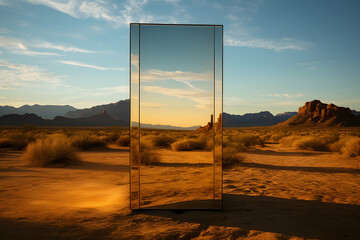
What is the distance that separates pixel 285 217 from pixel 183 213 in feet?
6.18

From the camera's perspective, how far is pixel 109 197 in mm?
5020

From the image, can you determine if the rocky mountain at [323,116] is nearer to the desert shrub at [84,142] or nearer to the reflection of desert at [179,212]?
the desert shrub at [84,142]

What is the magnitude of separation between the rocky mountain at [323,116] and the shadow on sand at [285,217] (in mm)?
90764

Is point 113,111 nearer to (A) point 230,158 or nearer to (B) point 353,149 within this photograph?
(A) point 230,158

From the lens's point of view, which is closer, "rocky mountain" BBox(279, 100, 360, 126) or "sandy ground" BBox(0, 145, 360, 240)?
"sandy ground" BBox(0, 145, 360, 240)

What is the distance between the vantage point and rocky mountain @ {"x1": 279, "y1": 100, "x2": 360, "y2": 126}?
78.4 m

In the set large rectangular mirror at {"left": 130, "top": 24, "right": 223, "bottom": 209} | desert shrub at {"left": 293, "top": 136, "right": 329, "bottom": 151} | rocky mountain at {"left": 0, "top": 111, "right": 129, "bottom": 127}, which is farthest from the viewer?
rocky mountain at {"left": 0, "top": 111, "right": 129, "bottom": 127}

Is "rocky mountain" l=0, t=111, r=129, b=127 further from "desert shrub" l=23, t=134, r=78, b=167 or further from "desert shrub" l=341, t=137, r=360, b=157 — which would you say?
"desert shrub" l=341, t=137, r=360, b=157

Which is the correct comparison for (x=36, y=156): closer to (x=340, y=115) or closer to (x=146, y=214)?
(x=146, y=214)

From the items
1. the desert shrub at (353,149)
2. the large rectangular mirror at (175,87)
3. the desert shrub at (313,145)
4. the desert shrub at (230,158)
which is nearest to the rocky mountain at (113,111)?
the desert shrub at (313,145)

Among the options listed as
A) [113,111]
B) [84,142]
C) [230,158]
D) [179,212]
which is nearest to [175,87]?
[179,212]

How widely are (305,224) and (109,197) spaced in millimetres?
4213

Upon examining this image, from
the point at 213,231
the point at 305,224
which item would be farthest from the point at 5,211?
the point at 305,224

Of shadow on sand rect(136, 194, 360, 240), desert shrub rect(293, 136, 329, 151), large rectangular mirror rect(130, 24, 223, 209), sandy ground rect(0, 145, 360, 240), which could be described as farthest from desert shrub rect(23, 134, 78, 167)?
desert shrub rect(293, 136, 329, 151)
